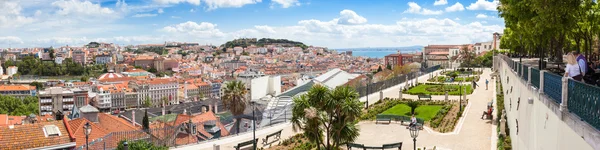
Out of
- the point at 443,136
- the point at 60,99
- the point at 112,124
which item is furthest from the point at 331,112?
the point at 60,99

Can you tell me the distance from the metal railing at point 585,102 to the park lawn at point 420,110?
15.2m

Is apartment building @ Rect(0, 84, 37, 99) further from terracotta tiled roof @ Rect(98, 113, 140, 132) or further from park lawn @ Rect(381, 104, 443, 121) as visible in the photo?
park lawn @ Rect(381, 104, 443, 121)

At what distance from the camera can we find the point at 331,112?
40.3ft

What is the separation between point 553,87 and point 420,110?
16278mm

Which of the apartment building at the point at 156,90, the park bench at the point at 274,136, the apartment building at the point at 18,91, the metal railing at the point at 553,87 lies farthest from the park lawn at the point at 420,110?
the apartment building at the point at 18,91

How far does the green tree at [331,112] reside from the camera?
472 inches

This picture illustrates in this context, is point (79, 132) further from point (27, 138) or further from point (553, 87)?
point (553, 87)

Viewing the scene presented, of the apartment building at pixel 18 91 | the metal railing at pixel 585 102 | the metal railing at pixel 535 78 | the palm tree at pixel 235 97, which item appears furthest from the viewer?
the apartment building at pixel 18 91

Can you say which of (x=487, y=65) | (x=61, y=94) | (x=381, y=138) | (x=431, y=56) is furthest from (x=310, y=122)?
(x=431, y=56)

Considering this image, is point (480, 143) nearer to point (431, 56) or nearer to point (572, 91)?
point (572, 91)

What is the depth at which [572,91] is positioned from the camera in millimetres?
5371

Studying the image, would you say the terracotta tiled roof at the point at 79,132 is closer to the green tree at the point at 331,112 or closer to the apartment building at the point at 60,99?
the green tree at the point at 331,112

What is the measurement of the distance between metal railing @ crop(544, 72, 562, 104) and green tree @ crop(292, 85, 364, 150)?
572 centimetres

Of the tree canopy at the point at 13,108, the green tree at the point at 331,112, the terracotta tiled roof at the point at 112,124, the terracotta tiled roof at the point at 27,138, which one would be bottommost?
the tree canopy at the point at 13,108
